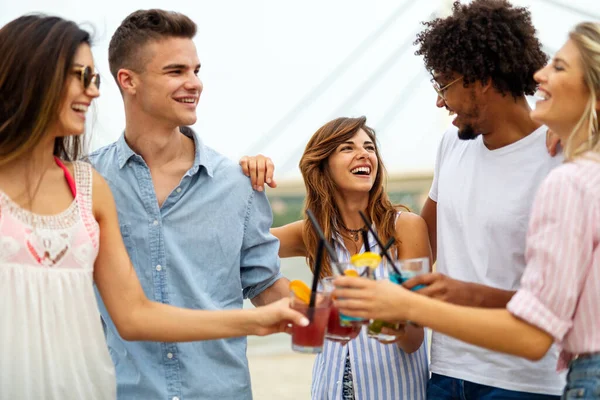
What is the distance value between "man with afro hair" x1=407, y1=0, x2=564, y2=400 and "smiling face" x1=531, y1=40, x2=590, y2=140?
A: 0.48 metres

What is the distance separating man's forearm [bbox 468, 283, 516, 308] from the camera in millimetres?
2318

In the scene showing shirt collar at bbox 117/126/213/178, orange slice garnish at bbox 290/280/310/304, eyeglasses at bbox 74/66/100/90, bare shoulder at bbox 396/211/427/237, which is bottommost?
bare shoulder at bbox 396/211/427/237

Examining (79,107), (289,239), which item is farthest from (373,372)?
(79,107)

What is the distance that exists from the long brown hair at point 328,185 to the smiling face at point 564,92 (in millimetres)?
987

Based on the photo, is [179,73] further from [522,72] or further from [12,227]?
[522,72]

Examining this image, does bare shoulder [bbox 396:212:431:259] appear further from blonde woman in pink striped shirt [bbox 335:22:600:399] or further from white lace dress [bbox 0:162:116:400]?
white lace dress [bbox 0:162:116:400]

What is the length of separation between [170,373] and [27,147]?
82 cm

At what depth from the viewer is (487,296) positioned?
92.2 inches

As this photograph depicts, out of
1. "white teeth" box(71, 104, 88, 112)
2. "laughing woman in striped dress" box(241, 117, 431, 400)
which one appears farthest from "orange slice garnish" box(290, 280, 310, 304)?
"white teeth" box(71, 104, 88, 112)

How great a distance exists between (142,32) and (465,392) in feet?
5.00

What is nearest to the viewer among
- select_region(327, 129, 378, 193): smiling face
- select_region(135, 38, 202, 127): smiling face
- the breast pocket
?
the breast pocket

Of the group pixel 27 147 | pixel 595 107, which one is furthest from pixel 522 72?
pixel 27 147

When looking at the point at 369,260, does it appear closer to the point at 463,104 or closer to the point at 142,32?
the point at 463,104

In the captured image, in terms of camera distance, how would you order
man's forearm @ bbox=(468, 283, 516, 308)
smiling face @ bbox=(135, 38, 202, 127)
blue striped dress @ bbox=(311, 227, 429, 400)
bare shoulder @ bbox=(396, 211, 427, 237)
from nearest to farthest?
man's forearm @ bbox=(468, 283, 516, 308)
smiling face @ bbox=(135, 38, 202, 127)
blue striped dress @ bbox=(311, 227, 429, 400)
bare shoulder @ bbox=(396, 211, 427, 237)
